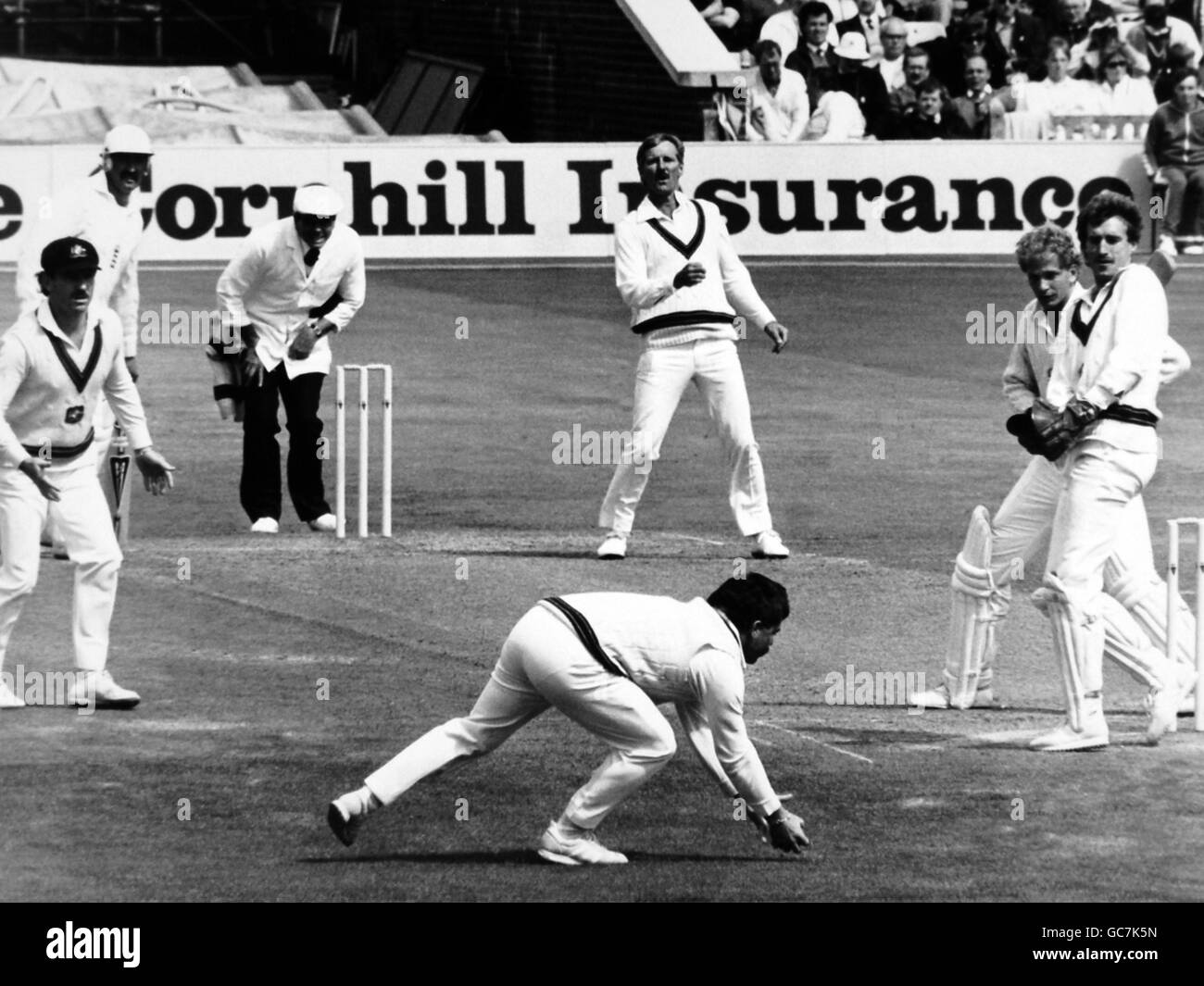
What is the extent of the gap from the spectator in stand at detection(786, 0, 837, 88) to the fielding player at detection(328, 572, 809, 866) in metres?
15.6

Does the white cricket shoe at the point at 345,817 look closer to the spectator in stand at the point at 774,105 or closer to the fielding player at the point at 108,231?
the fielding player at the point at 108,231

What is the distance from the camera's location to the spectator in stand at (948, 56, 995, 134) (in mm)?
23875

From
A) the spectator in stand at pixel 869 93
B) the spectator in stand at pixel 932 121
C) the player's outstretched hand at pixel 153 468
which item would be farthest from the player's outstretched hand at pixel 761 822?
the spectator in stand at pixel 869 93

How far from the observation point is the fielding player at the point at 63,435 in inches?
432

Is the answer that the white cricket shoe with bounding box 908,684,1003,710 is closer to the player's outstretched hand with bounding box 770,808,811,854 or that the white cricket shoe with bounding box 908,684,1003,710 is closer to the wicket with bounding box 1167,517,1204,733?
the wicket with bounding box 1167,517,1204,733

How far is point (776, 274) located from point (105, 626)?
40.0 feet

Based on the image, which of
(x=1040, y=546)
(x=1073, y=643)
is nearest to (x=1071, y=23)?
(x=1040, y=546)

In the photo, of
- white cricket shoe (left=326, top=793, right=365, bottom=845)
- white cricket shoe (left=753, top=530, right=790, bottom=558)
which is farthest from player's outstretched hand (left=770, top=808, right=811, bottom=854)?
white cricket shoe (left=753, top=530, right=790, bottom=558)

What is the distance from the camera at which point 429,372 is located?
20219 mm

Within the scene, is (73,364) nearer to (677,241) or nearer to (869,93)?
(677,241)

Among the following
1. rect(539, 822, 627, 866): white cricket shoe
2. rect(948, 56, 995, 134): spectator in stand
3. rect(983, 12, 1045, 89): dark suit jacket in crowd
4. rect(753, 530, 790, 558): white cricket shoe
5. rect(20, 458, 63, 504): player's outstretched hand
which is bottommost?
rect(539, 822, 627, 866): white cricket shoe

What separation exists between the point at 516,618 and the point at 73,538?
3.16 meters

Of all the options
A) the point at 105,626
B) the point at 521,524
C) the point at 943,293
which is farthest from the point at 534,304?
the point at 105,626

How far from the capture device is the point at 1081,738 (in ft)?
36.5
